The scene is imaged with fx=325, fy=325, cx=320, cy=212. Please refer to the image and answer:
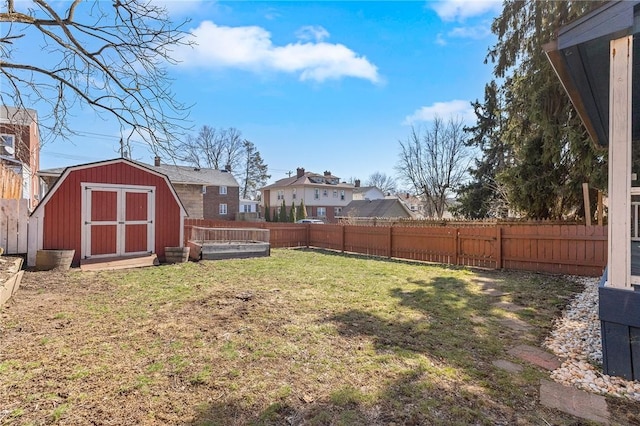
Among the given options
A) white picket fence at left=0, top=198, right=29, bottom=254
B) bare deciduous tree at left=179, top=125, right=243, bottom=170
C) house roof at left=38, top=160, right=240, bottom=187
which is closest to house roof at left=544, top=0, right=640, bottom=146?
white picket fence at left=0, top=198, right=29, bottom=254

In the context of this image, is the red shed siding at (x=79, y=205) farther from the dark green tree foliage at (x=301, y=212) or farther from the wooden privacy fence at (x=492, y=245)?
the dark green tree foliage at (x=301, y=212)

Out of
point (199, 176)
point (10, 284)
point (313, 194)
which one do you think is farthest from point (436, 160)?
point (10, 284)

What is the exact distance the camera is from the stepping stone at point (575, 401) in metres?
2.42

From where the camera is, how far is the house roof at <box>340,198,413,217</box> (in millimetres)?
38438

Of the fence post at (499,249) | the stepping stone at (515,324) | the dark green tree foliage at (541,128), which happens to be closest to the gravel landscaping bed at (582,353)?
the stepping stone at (515,324)

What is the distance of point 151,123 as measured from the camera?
5.83m

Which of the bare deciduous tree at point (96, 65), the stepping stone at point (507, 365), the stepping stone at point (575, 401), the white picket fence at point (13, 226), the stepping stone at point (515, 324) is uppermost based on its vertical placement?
the bare deciduous tree at point (96, 65)

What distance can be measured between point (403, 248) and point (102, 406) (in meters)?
10.3

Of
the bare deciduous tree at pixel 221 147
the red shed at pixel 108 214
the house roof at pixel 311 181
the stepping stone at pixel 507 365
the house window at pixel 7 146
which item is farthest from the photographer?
the bare deciduous tree at pixel 221 147

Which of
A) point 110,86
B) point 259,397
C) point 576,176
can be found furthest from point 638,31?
point 576,176

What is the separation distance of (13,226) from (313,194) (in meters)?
33.5

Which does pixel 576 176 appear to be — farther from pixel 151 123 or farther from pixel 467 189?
pixel 151 123

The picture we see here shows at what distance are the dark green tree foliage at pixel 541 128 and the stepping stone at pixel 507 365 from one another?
26.0 feet

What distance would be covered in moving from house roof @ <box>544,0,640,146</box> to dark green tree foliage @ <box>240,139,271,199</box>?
4661 centimetres
